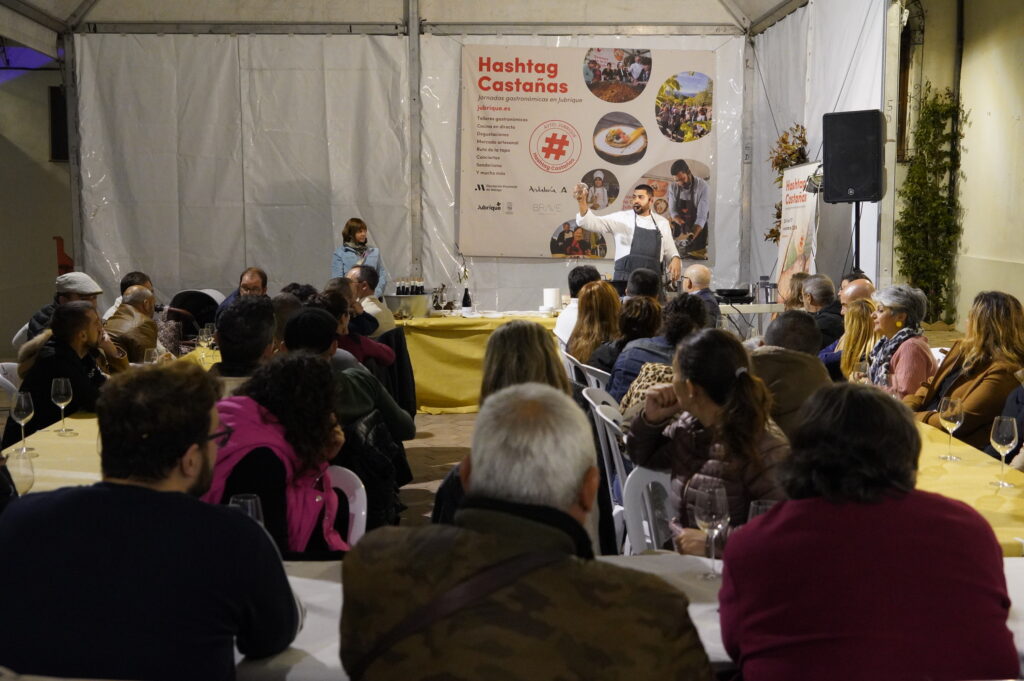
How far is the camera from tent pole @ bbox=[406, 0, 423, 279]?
404 inches

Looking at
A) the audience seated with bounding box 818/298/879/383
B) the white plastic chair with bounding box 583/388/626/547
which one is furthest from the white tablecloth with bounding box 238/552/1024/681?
the audience seated with bounding box 818/298/879/383

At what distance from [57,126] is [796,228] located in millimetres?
8902

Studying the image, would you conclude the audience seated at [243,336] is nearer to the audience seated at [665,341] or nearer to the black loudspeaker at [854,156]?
the audience seated at [665,341]

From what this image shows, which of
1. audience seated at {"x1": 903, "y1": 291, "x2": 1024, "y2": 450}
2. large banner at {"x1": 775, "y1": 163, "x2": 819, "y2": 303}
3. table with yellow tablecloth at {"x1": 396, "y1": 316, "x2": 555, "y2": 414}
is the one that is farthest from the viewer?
large banner at {"x1": 775, "y1": 163, "x2": 819, "y2": 303}

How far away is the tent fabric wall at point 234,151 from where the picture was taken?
10.3 metres

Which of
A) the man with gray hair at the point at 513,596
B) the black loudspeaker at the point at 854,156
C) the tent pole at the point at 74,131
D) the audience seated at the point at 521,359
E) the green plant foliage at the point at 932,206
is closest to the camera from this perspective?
the man with gray hair at the point at 513,596

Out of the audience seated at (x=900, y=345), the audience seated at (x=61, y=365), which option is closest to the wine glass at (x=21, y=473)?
the audience seated at (x=61, y=365)

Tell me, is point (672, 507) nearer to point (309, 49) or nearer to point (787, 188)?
point (787, 188)

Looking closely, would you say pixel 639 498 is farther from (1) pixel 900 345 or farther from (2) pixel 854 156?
(2) pixel 854 156

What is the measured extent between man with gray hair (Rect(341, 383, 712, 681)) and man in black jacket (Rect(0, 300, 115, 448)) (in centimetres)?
333

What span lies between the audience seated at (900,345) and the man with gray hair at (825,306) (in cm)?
86

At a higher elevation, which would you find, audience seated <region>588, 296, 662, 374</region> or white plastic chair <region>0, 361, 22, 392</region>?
audience seated <region>588, 296, 662, 374</region>

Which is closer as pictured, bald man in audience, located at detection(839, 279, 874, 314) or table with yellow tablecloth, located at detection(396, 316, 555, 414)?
bald man in audience, located at detection(839, 279, 874, 314)

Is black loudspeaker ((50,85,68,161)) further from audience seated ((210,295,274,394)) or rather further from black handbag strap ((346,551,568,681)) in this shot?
black handbag strap ((346,551,568,681))
